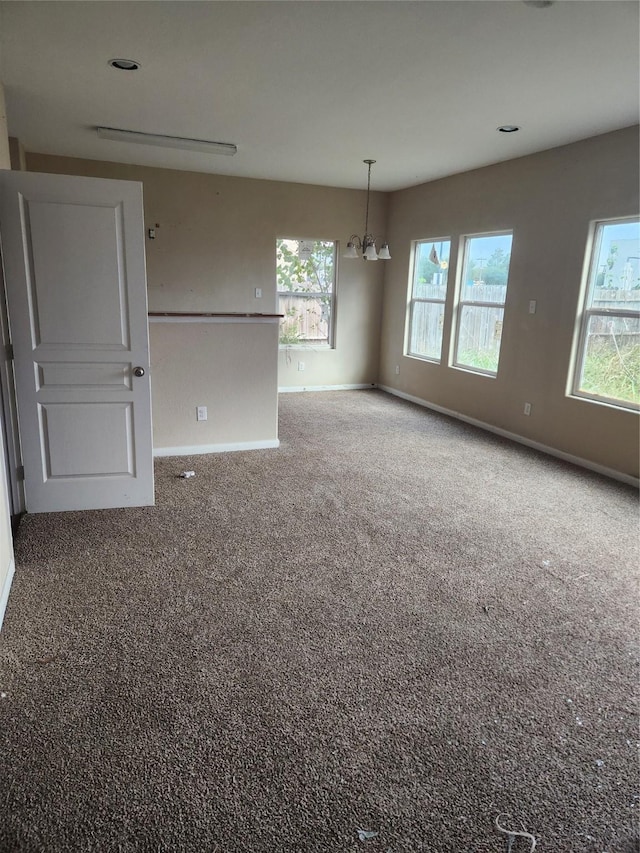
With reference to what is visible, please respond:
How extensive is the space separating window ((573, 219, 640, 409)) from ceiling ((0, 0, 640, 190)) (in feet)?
2.69

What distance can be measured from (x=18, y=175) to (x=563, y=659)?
3531 mm

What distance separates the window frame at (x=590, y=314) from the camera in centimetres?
423

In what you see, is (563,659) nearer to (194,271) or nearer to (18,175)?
(18,175)

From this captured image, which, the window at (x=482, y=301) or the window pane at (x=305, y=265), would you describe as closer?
the window at (x=482, y=301)

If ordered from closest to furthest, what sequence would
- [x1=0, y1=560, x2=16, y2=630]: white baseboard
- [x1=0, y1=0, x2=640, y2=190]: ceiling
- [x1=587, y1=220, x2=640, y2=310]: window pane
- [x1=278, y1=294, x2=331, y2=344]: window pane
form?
[x1=0, y1=560, x2=16, y2=630]: white baseboard < [x1=0, y1=0, x2=640, y2=190]: ceiling < [x1=587, y1=220, x2=640, y2=310]: window pane < [x1=278, y1=294, x2=331, y2=344]: window pane

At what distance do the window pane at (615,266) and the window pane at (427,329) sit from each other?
2.15m

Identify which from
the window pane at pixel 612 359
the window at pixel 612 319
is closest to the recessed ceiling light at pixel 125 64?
the window at pixel 612 319

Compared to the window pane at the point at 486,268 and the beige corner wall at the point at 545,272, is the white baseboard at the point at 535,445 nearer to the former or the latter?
the beige corner wall at the point at 545,272

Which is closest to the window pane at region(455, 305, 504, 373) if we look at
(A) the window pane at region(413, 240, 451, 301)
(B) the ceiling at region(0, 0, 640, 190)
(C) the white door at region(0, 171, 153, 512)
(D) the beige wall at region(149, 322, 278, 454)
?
(A) the window pane at region(413, 240, 451, 301)

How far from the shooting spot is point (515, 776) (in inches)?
65.7

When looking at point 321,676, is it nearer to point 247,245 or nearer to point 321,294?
point 247,245

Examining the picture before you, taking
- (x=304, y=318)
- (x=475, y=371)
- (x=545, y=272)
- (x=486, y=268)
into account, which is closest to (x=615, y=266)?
(x=545, y=272)

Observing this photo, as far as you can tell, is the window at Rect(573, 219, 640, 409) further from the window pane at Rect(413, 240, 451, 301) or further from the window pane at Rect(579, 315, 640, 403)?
the window pane at Rect(413, 240, 451, 301)

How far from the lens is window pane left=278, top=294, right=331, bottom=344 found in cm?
716
